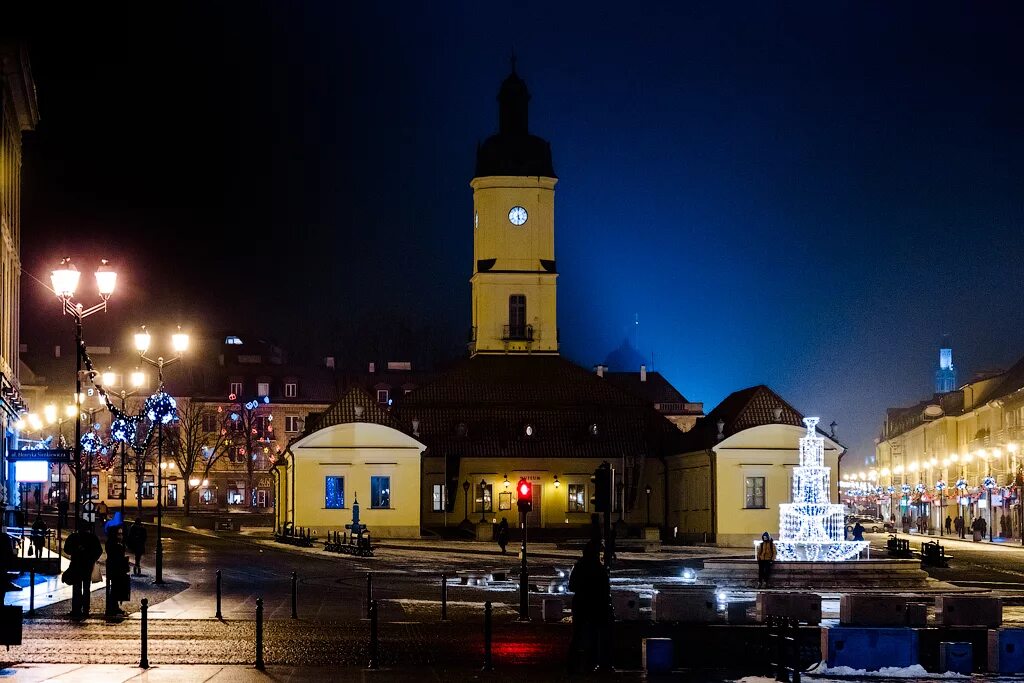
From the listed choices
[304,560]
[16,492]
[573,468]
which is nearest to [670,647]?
[304,560]

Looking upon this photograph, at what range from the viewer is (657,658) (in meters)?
22.2

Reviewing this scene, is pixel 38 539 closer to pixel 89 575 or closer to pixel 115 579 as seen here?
pixel 115 579

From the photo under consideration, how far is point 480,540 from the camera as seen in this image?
73375 millimetres

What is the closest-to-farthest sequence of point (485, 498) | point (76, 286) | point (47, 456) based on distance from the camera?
point (76, 286) < point (47, 456) < point (485, 498)

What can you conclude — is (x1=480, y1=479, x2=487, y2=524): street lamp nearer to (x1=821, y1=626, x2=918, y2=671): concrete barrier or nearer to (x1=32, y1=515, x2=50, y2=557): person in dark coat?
(x1=32, y1=515, x2=50, y2=557): person in dark coat

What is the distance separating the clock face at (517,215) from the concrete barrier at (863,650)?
224 ft

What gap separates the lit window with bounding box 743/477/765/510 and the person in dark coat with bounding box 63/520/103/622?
43.7m

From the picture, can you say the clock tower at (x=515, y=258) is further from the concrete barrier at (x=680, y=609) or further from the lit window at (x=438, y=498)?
the concrete barrier at (x=680, y=609)

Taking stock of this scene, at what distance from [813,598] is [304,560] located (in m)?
28.9

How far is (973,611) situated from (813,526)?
1830 centimetres

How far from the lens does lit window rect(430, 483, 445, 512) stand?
3142 inches

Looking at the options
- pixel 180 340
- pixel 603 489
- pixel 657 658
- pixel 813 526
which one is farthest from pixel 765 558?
pixel 657 658

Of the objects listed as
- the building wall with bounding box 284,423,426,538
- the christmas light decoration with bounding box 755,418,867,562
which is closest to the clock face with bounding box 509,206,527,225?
the building wall with bounding box 284,423,426,538

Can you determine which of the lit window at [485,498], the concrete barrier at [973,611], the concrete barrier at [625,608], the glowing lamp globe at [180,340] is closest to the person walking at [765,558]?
the concrete barrier at [625,608]
